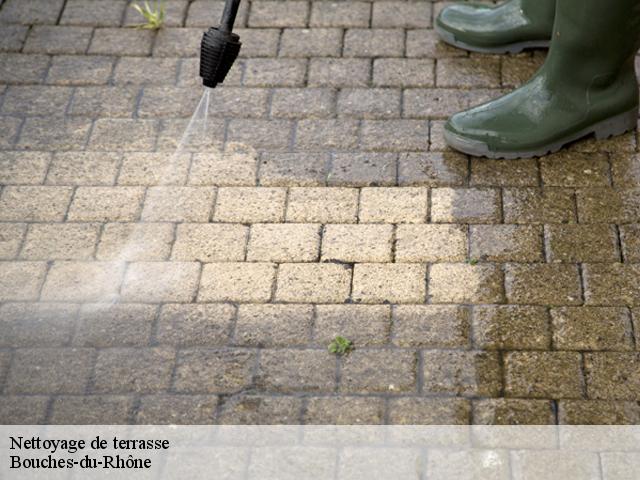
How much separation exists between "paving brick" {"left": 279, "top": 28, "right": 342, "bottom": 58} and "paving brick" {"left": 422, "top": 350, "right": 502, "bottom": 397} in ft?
5.62

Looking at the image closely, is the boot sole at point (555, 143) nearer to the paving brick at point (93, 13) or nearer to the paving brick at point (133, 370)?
the paving brick at point (133, 370)

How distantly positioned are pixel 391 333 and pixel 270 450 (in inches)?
22.5

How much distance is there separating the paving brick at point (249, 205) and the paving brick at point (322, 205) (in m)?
0.04

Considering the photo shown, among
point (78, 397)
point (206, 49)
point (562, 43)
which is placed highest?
point (206, 49)

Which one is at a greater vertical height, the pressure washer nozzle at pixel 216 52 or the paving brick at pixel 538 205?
the pressure washer nozzle at pixel 216 52

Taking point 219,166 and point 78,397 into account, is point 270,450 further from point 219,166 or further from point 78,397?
point 219,166

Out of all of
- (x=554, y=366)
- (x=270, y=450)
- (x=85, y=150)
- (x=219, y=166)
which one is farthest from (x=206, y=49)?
(x=554, y=366)

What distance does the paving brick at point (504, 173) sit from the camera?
11.8ft

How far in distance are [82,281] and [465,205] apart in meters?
1.35

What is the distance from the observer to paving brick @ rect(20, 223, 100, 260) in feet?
11.1

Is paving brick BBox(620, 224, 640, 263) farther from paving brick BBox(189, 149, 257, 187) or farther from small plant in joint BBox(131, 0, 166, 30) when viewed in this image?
small plant in joint BBox(131, 0, 166, 30)

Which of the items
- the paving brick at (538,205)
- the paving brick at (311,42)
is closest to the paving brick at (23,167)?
the paving brick at (311,42)

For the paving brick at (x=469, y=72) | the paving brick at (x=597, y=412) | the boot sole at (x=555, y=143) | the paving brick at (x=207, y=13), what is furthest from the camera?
the paving brick at (x=207, y=13)

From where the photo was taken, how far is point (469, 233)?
11.2ft
